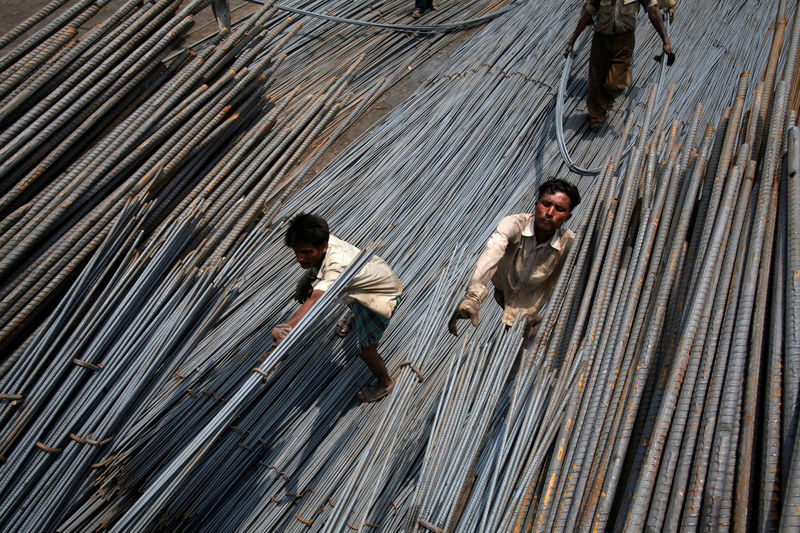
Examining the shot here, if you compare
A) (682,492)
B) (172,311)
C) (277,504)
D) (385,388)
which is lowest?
(277,504)

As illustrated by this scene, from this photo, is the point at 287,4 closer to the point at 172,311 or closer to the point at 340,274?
the point at 172,311

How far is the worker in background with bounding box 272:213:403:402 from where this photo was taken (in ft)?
7.20

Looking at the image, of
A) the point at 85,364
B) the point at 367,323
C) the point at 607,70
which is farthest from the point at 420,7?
the point at 85,364

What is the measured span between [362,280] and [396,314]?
0.85 m

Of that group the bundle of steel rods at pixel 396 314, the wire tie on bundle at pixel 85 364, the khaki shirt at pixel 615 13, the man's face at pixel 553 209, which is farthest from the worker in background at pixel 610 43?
the wire tie on bundle at pixel 85 364

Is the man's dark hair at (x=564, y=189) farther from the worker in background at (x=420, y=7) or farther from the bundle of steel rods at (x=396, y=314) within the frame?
the worker in background at (x=420, y=7)

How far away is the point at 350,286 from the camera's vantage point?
2.32 metres

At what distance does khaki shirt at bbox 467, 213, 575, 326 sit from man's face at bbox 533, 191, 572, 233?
0.37 ft

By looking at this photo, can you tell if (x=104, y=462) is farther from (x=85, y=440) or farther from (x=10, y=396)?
(x=10, y=396)

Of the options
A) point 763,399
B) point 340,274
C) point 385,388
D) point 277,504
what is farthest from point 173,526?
point 763,399

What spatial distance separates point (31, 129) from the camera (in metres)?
2.58

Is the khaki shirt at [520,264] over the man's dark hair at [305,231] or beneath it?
beneath

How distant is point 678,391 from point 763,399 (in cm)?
19

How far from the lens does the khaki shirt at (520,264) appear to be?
2164mm
